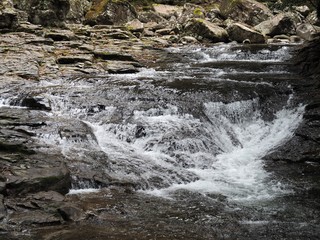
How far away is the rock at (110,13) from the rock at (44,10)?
356 centimetres

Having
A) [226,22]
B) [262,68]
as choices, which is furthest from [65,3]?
[262,68]

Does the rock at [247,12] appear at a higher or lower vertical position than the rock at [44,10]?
higher

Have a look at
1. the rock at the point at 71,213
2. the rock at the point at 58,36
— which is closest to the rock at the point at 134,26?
the rock at the point at 58,36

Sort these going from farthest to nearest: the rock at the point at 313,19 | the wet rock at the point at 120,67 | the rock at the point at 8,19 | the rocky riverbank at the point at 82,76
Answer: the rock at the point at 313,19, the rock at the point at 8,19, the wet rock at the point at 120,67, the rocky riverbank at the point at 82,76

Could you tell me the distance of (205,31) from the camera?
27.4m

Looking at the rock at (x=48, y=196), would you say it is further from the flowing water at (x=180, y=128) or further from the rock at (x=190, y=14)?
the rock at (x=190, y=14)

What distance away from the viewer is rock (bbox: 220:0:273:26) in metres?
32.5

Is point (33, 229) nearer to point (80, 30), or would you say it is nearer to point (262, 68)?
point (262, 68)

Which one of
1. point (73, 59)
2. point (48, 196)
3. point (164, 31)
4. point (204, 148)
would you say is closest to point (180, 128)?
point (204, 148)

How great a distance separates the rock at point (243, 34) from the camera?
26141 millimetres

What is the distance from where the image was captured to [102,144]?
1052 cm

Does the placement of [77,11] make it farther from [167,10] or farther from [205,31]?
[167,10]

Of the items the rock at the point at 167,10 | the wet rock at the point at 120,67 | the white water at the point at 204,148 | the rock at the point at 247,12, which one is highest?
the rock at the point at 247,12

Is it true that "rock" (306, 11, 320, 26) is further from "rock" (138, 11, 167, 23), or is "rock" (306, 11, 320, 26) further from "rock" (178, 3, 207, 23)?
"rock" (138, 11, 167, 23)
